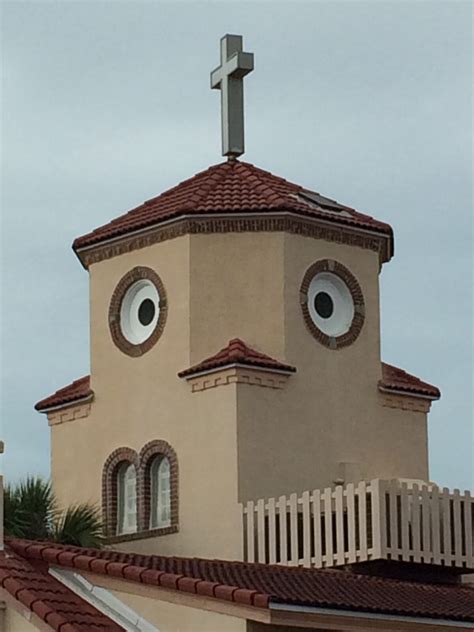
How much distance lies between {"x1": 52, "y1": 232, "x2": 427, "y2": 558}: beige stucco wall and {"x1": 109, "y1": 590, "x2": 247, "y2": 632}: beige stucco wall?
6122 mm

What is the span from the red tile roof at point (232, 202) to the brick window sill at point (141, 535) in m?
5.09

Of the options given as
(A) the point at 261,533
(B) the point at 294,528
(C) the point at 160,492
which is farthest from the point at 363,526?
(C) the point at 160,492

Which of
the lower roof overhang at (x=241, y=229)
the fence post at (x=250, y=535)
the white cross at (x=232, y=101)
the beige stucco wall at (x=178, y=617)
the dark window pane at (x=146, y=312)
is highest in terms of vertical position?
the white cross at (x=232, y=101)

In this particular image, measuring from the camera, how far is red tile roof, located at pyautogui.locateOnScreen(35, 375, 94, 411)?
34.4m

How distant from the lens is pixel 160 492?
32594 millimetres

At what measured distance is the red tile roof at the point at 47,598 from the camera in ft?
78.9

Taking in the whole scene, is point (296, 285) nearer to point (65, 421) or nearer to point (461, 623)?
point (65, 421)

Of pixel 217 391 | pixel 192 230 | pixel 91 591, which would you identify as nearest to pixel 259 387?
pixel 217 391

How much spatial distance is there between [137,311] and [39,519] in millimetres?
5024

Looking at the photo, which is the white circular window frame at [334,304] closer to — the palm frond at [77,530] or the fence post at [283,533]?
the fence post at [283,533]

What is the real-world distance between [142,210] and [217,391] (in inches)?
165

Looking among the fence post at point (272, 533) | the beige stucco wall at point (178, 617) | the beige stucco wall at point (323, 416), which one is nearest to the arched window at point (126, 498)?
the beige stucco wall at point (323, 416)

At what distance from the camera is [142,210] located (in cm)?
3428

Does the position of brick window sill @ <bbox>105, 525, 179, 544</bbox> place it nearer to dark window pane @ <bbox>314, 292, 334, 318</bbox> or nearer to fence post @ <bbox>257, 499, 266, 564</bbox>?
fence post @ <bbox>257, 499, 266, 564</bbox>
